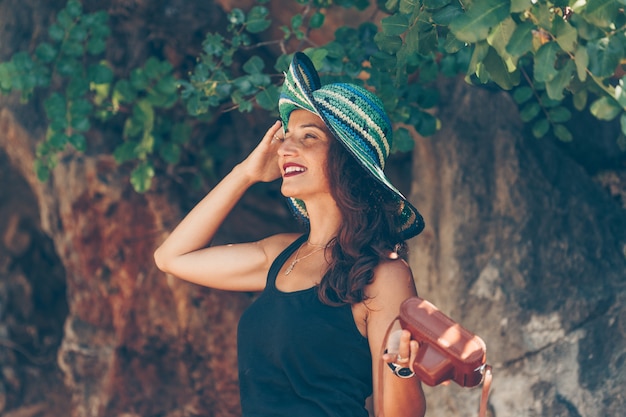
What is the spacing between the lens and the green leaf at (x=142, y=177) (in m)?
4.18

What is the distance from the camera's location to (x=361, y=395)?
3002 mm

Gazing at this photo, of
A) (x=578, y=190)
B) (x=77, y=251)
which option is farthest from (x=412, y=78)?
(x=77, y=251)

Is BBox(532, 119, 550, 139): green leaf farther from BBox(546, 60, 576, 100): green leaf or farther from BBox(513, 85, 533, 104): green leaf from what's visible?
BBox(546, 60, 576, 100): green leaf

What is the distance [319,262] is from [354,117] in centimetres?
43

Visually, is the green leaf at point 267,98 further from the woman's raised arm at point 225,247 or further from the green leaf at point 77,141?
the green leaf at point 77,141

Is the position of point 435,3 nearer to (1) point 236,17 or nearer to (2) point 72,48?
(1) point 236,17

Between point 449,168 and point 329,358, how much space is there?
1.35 meters

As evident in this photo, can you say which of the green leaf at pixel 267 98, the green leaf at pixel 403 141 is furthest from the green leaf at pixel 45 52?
the green leaf at pixel 403 141

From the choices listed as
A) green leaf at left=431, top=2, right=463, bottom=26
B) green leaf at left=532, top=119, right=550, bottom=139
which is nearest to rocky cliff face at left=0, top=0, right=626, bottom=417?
green leaf at left=532, top=119, right=550, bottom=139

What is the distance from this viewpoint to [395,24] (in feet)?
10.3

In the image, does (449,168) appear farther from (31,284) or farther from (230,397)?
(31,284)

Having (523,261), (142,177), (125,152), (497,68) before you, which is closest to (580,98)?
(497,68)

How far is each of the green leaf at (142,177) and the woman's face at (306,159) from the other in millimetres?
1158

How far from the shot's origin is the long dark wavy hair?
294 cm
